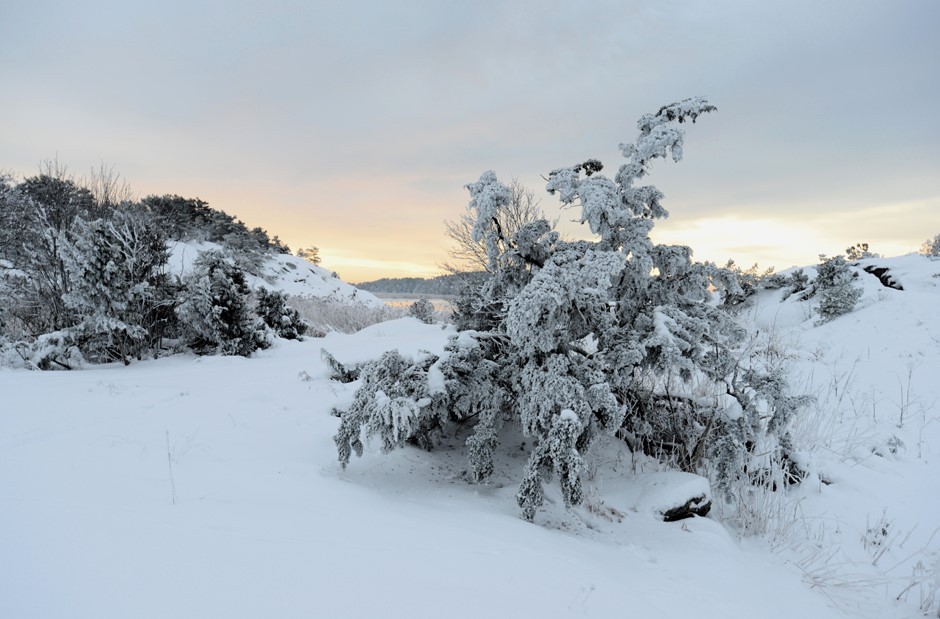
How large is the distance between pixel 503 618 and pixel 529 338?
1.59 metres

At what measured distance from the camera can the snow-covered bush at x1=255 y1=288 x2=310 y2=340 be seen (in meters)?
9.89

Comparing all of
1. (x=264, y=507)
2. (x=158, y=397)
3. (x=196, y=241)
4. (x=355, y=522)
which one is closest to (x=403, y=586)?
(x=355, y=522)

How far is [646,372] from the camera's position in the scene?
3385 mm

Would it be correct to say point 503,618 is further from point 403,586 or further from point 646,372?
point 646,372

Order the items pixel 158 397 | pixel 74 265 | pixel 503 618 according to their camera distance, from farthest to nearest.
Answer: pixel 74 265 → pixel 158 397 → pixel 503 618

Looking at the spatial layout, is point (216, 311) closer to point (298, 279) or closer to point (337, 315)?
point (337, 315)

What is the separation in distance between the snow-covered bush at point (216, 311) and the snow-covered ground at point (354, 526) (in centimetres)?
201

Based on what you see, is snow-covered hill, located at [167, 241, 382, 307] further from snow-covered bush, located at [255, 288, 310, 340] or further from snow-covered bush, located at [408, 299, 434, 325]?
snow-covered bush, located at [255, 288, 310, 340]

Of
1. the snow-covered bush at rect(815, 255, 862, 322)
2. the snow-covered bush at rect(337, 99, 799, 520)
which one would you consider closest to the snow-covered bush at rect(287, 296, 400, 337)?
the snow-covered bush at rect(337, 99, 799, 520)

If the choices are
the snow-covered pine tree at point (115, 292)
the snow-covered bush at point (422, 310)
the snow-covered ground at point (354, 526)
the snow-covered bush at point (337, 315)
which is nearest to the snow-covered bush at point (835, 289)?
the snow-covered ground at point (354, 526)

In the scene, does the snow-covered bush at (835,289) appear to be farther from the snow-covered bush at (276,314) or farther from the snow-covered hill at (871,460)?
the snow-covered bush at (276,314)

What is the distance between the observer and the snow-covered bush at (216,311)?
7.24 metres

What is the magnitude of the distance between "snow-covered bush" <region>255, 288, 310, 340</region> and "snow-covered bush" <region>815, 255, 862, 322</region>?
37.9 feet

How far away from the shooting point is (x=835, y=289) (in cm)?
979
